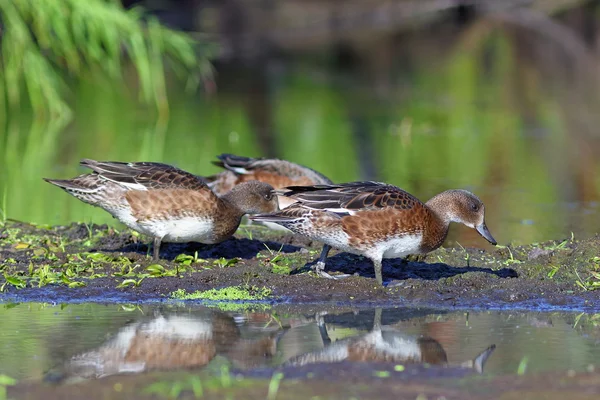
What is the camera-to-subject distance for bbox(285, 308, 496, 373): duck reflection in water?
219 inches

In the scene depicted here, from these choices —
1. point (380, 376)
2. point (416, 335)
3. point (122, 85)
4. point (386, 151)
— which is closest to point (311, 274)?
point (416, 335)

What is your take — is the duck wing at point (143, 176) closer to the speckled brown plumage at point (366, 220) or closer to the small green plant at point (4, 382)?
the speckled brown plumage at point (366, 220)

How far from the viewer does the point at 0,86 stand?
57.4 ft

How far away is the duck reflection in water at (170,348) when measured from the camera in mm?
5434

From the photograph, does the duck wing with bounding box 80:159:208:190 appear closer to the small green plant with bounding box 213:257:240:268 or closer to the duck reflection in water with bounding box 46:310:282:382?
the small green plant with bounding box 213:257:240:268

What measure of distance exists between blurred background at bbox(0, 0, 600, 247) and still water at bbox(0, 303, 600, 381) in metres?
2.98

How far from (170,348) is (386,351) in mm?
1188

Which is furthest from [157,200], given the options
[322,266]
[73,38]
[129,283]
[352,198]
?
[73,38]

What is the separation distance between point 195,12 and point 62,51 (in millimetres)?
15968

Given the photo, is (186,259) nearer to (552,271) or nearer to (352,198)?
(352,198)

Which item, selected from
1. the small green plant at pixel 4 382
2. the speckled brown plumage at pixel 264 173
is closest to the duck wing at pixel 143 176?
the speckled brown plumage at pixel 264 173

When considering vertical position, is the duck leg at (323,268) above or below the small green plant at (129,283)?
above

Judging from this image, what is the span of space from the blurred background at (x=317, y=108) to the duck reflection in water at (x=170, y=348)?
3477mm

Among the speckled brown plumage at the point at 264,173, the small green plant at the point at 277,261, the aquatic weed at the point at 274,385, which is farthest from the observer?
the speckled brown plumage at the point at 264,173
